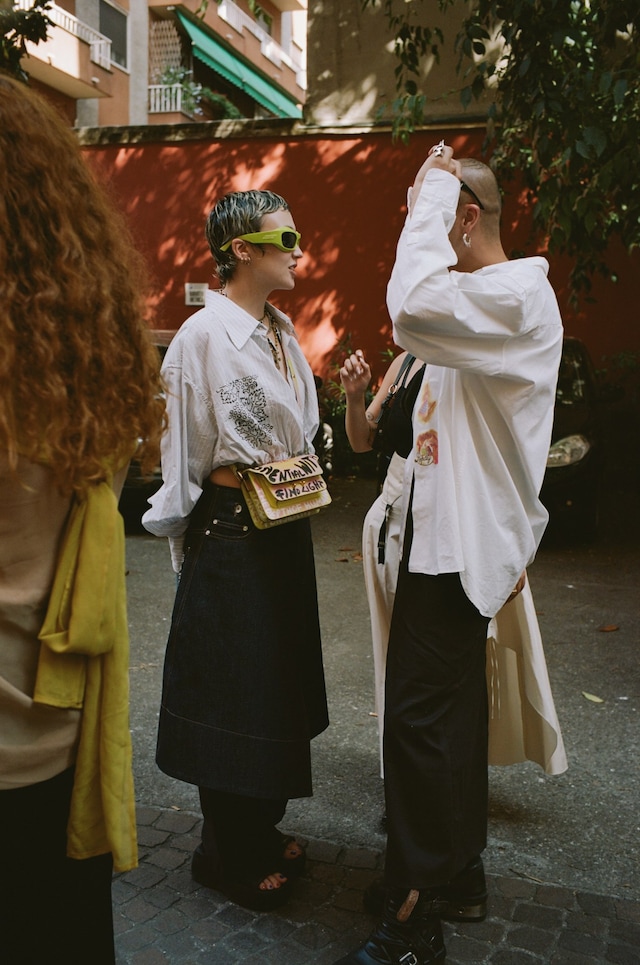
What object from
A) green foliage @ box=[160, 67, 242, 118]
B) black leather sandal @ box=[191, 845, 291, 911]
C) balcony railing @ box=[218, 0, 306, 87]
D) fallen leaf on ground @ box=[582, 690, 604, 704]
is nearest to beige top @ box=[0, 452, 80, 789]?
black leather sandal @ box=[191, 845, 291, 911]

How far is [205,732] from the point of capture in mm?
2674

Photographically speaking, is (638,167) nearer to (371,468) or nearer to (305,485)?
(305,485)

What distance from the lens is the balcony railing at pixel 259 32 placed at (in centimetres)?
2736

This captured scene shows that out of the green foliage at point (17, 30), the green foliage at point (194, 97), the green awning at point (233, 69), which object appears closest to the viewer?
the green foliage at point (17, 30)

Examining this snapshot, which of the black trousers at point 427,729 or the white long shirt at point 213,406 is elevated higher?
the white long shirt at point 213,406

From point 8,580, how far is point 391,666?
4.16ft

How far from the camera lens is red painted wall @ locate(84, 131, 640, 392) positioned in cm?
1057

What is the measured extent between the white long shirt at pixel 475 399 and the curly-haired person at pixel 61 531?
2.80 feet

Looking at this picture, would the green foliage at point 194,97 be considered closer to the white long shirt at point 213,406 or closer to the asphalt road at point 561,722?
the asphalt road at point 561,722

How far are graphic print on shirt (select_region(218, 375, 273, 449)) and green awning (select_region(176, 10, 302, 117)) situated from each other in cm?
2592

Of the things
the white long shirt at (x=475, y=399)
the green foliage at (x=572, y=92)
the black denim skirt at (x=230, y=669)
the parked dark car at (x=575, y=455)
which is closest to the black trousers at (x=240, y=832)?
the black denim skirt at (x=230, y=669)

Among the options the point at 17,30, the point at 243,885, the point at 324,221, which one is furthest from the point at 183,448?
the point at 324,221

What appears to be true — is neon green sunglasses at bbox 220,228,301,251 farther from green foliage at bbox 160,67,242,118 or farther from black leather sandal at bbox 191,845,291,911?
green foliage at bbox 160,67,242,118

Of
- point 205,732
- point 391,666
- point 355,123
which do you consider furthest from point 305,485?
point 355,123
